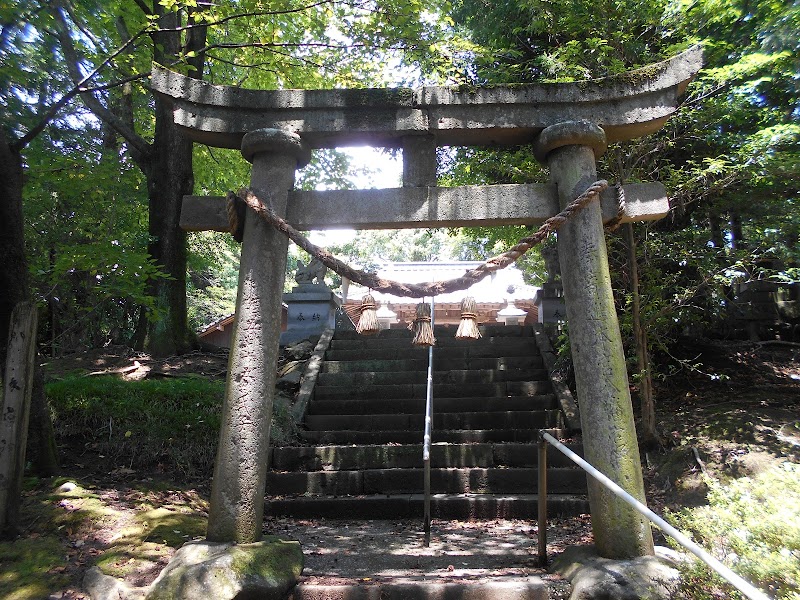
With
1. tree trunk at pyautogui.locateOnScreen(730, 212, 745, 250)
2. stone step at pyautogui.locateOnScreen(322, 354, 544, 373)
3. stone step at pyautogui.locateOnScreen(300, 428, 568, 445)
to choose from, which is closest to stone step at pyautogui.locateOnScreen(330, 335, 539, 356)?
stone step at pyautogui.locateOnScreen(322, 354, 544, 373)

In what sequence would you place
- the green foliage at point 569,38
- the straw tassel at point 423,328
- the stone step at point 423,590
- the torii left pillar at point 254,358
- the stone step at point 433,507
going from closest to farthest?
the stone step at point 423,590 → the torii left pillar at point 254,358 → the straw tassel at point 423,328 → the stone step at point 433,507 → the green foliage at point 569,38

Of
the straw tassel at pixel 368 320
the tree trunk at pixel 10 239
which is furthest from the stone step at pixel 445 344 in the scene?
the tree trunk at pixel 10 239

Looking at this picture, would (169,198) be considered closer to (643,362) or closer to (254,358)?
(254,358)

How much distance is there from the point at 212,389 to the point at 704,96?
6.37 metres

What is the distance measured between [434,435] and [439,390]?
1.06 metres

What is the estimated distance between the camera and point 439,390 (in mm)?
7512

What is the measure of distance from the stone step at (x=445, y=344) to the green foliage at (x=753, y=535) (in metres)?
5.73

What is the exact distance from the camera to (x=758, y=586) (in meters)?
2.00

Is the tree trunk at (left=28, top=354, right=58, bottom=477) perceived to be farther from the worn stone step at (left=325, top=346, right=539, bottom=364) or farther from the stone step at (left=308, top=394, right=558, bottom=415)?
the worn stone step at (left=325, top=346, right=539, bottom=364)

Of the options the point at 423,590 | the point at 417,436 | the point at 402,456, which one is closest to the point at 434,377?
the point at 417,436

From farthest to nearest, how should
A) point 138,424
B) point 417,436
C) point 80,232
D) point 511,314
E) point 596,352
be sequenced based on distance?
point 511,314
point 80,232
point 417,436
point 138,424
point 596,352

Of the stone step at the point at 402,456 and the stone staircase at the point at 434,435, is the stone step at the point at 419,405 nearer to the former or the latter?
the stone staircase at the point at 434,435

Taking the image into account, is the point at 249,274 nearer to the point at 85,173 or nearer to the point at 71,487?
the point at 71,487

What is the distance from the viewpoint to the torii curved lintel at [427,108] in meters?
4.00
